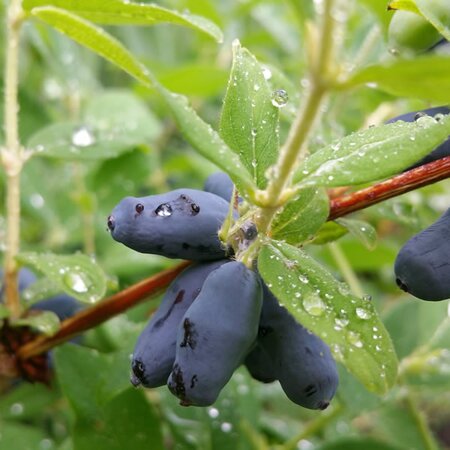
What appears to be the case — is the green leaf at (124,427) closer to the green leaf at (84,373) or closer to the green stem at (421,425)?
the green leaf at (84,373)

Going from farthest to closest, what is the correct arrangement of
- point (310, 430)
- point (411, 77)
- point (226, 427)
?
1. point (310, 430)
2. point (226, 427)
3. point (411, 77)

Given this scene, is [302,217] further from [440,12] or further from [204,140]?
[440,12]

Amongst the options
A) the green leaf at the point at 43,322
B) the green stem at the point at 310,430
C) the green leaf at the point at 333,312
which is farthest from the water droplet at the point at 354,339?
the green stem at the point at 310,430

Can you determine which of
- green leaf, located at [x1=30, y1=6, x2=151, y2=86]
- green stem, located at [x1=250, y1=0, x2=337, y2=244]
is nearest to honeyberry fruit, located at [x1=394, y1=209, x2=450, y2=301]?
green stem, located at [x1=250, y1=0, x2=337, y2=244]

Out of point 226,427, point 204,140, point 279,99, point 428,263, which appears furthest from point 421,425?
point 204,140

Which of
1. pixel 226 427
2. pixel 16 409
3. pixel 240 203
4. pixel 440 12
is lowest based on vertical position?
pixel 16 409

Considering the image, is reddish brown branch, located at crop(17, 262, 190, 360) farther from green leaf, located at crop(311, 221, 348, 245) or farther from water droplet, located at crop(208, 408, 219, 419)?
water droplet, located at crop(208, 408, 219, 419)

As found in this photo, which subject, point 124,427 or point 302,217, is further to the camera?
point 124,427
